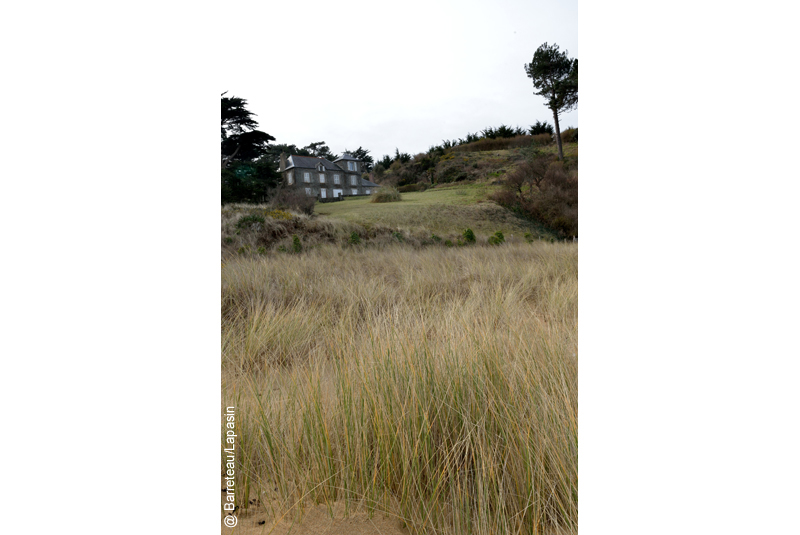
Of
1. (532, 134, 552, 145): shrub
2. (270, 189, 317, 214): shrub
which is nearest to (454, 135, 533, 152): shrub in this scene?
(532, 134, 552, 145): shrub

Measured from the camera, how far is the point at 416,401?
1.46 metres

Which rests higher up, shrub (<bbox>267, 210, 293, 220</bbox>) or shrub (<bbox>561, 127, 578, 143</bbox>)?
shrub (<bbox>561, 127, 578, 143</bbox>)

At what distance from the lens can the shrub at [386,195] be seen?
2.57 metres

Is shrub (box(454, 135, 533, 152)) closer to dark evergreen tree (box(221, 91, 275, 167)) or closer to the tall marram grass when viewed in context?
the tall marram grass

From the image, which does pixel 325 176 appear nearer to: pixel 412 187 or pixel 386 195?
pixel 386 195

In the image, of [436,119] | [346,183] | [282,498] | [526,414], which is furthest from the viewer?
[346,183]

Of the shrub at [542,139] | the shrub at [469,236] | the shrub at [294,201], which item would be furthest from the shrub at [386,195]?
the shrub at [542,139]

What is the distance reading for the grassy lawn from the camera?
264cm

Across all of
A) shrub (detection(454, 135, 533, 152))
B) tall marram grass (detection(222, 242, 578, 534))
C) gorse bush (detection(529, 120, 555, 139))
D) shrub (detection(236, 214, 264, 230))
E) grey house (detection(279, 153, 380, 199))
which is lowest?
tall marram grass (detection(222, 242, 578, 534))

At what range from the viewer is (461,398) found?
1509 millimetres

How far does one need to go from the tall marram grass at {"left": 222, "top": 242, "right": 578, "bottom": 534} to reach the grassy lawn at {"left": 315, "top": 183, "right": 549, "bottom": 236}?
0.38 meters
